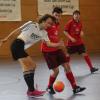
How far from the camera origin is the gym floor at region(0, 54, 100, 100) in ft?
19.8

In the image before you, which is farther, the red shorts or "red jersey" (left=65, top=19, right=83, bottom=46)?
"red jersey" (left=65, top=19, right=83, bottom=46)

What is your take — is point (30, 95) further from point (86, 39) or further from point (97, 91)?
point (86, 39)

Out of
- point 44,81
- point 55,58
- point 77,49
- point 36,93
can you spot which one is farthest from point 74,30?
point 36,93

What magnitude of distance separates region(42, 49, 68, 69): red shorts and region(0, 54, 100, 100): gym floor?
495 millimetres

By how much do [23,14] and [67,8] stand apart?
1.38 meters

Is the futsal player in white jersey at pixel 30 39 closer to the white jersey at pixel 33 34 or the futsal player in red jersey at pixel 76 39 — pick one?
the white jersey at pixel 33 34

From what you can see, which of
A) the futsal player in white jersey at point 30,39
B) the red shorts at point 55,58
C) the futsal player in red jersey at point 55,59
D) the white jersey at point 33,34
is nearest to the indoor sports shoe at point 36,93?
the futsal player in white jersey at point 30,39

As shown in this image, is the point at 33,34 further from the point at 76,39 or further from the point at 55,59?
the point at 76,39

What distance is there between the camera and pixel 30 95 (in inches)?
241

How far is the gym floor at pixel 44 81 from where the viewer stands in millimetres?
6043

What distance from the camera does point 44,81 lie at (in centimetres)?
736

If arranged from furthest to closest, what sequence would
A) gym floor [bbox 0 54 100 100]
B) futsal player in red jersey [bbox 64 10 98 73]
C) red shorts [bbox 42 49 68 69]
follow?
futsal player in red jersey [bbox 64 10 98 73], red shorts [bbox 42 49 68 69], gym floor [bbox 0 54 100 100]

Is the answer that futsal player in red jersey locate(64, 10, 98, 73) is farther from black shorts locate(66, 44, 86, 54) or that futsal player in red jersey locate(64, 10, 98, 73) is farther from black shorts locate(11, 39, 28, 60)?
black shorts locate(11, 39, 28, 60)

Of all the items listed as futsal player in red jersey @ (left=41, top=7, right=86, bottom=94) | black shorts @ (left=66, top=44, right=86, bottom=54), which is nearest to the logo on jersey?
futsal player in red jersey @ (left=41, top=7, right=86, bottom=94)
